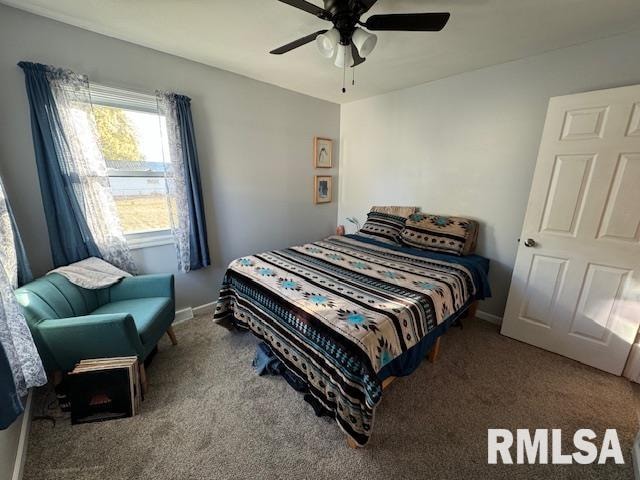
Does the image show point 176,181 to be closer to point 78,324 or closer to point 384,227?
point 78,324

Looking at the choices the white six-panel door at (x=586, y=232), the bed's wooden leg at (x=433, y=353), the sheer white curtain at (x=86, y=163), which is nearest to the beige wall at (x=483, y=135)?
the white six-panel door at (x=586, y=232)

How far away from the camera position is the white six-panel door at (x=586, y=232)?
1757 millimetres

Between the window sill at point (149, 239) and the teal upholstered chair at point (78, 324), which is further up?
the window sill at point (149, 239)

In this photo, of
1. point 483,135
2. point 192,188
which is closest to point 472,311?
point 483,135

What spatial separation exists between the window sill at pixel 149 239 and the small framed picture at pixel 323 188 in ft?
6.25

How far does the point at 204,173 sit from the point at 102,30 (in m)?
1.19

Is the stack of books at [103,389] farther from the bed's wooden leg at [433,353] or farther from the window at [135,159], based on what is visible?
the bed's wooden leg at [433,353]

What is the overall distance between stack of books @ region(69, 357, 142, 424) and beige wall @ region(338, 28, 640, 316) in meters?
3.05

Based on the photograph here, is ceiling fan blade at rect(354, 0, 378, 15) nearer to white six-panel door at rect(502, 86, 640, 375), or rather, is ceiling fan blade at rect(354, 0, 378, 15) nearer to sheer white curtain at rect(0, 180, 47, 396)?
white six-panel door at rect(502, 86, 640, 375)

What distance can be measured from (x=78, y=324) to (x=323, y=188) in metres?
2.92

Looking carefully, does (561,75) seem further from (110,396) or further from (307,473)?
(110,396)

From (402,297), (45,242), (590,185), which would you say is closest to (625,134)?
(590,185)

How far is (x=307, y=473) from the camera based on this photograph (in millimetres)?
1270

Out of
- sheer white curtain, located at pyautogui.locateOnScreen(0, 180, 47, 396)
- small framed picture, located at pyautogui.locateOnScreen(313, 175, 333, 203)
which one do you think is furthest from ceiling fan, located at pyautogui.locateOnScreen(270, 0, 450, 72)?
small framed picture, located at pyautogui.locateOnScreen(313, 175, 333, 203)
